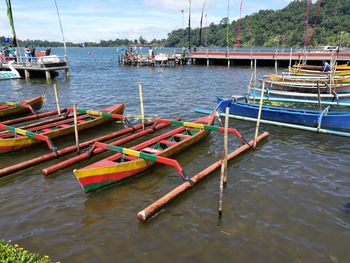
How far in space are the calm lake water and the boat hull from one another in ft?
6.40

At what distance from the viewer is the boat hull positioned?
14.9m

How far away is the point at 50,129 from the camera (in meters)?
14.5

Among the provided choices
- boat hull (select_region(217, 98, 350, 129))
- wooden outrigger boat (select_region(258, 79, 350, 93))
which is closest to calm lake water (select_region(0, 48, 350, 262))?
boat hull (select_region(217, 98, 350, 129))

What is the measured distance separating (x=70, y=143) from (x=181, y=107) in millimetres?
10138

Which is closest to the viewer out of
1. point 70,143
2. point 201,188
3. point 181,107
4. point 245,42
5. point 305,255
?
point 305,255

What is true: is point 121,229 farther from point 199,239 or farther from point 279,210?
point 279,210

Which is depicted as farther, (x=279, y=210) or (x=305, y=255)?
(x=279, y=210)

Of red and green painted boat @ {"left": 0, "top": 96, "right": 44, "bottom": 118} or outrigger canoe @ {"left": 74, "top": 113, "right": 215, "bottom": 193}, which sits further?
red and green painted boat @ {"left": 0, "top": 96, "right": 44, "bottom": 118}

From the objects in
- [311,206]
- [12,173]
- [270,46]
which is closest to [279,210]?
[311,206]

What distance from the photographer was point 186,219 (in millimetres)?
7934

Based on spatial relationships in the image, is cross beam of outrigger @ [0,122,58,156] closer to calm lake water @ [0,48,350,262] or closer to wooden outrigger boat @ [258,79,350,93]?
calm lake water @ [0,48,350,262]

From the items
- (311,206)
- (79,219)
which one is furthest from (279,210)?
(79,219)

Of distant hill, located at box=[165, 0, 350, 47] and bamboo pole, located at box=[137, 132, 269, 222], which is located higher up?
distant hill, located at box=[165, 0, 350, 47]

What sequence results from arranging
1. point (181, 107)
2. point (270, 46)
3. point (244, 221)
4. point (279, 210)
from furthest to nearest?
1. point (270, 46)
2. point (181, 107)
3. point (279, 210)
4. point (244, 221)
